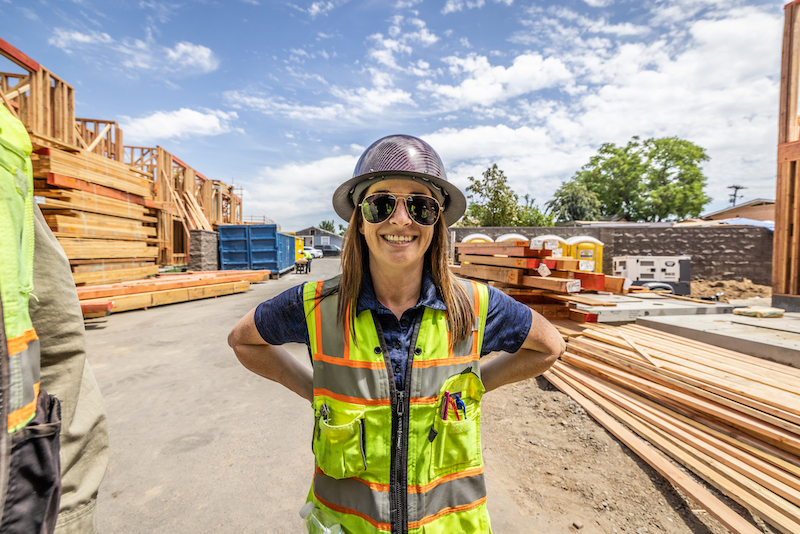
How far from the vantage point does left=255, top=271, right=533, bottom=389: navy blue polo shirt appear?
1.40 m

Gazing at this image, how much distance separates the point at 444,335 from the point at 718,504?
2.64 m

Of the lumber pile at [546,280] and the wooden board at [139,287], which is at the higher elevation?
the lumber pile at [546,280]

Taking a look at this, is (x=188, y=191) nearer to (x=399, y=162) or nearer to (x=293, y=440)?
(x=293, y=440)

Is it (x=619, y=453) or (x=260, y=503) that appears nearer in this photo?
(x=260, y=503)

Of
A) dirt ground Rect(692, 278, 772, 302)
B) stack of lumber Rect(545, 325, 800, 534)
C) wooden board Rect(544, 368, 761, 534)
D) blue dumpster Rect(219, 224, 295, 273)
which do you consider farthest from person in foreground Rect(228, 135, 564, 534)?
blue dumpster Rect(219, 224, 295, 273)

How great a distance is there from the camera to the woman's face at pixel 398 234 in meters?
1.42

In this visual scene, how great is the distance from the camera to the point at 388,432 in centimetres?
126

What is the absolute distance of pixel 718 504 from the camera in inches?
95.2

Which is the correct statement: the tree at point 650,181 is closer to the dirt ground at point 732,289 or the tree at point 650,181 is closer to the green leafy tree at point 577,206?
the green leafy tree at point 577,206

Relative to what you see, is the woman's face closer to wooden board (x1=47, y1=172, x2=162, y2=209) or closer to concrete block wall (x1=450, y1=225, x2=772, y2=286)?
wooden board (x1=47, y1=172, x2=162, y2=209)

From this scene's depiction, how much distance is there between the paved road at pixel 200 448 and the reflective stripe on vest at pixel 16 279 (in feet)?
7.26

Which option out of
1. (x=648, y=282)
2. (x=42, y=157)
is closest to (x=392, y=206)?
(x=42, y=157)

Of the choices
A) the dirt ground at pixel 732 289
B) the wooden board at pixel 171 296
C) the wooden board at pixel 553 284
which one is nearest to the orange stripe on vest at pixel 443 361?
the wooden board at pixel 553 284

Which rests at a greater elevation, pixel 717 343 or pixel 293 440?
pixel 717 343
